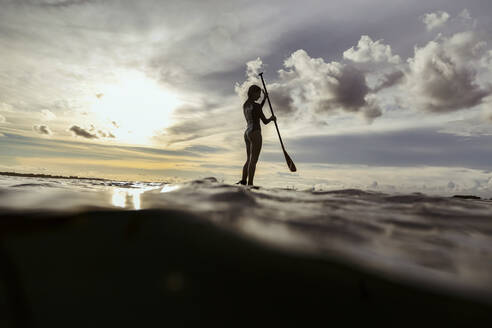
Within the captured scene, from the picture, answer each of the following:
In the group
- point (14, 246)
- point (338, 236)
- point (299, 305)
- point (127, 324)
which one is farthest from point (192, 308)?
point (338, 236)

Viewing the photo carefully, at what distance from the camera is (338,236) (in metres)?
1.21

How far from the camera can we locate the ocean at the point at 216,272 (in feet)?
2.23

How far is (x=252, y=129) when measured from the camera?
21.4 feet

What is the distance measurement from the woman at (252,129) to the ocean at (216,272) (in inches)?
206

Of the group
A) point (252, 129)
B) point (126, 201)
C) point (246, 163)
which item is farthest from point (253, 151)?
point (126, 201)

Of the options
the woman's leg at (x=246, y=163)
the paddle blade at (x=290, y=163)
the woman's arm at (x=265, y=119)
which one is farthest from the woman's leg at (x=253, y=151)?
the paddle blade at (x=290, y=163)

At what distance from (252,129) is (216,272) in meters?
5.81

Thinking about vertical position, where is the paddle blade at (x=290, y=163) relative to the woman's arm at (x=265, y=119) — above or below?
below

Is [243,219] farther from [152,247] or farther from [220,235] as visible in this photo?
[152,247]

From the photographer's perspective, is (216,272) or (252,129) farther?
(252,129)

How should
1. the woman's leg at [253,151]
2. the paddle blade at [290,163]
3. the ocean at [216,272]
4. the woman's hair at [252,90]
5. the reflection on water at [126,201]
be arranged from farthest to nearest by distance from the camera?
1. the paddle blade at [290,163]
2. the woman's hair at [252,90]
3. the woman's leg at [253,151]
4. the reflection on water at [126,201]
5. the ocean at [216,272]

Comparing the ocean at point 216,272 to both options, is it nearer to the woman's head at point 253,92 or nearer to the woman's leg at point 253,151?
the woman's leg at point 253,151

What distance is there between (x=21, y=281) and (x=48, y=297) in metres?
0.12

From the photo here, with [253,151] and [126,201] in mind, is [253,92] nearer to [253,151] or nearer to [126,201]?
[253,151]
